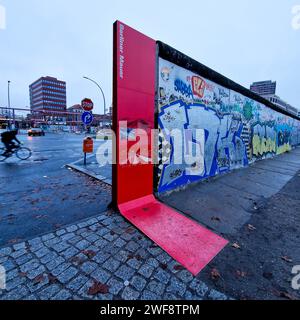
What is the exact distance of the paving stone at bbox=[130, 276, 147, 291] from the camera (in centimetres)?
203

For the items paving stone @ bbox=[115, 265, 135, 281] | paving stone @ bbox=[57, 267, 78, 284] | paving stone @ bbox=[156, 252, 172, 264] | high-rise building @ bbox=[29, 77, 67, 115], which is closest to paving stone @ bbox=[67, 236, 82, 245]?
paving stone @ bbox=[57, 267, 78, 284]

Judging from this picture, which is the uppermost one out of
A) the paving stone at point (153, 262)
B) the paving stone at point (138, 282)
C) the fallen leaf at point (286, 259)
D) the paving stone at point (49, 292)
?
the paving stone at point (49, 292)

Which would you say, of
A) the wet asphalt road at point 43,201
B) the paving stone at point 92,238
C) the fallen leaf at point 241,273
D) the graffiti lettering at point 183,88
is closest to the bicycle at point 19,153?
the wet asphalt road at point 43,201

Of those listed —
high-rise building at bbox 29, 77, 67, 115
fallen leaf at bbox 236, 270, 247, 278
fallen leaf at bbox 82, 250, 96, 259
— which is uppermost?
high-rise building at bbox 29, 77, 67, 115

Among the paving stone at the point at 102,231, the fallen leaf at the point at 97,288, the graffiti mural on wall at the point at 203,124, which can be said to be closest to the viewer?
the fallen leaf at the point at 97,288

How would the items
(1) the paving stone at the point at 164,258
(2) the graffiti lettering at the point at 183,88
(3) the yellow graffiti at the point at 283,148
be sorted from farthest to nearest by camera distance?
(3) the yellow graffiti at the point at 283,148 < (2) the graffiti lettering at the point at 183,88 < (1) the paving stone at the point at 164,258

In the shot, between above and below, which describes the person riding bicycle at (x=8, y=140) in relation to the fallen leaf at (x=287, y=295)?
above

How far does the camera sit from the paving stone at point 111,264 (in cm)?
227

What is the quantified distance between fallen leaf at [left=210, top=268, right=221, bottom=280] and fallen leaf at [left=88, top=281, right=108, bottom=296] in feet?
4.45

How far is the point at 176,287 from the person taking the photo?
206cm

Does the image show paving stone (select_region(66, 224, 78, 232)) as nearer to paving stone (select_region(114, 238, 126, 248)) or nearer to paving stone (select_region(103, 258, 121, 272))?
paving stone (select_region(114, 238, 126, 248))

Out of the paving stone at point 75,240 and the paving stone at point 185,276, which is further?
the paving stone at point 75,240

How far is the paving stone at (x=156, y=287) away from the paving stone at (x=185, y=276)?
277 mm

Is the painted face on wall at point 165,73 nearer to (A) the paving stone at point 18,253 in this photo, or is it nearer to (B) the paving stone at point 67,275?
(B) the paving stone at point 67,275
